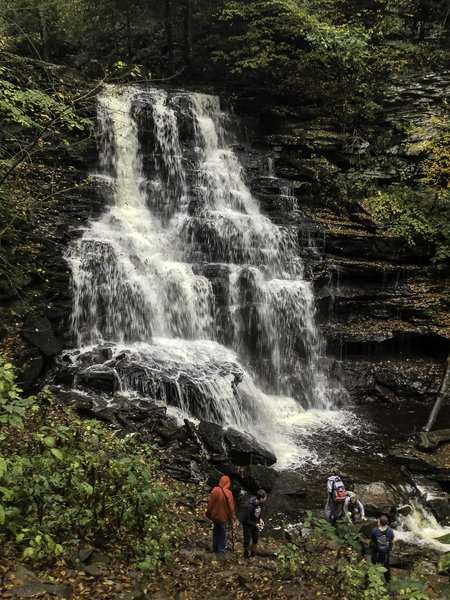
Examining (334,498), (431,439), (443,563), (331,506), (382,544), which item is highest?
(443,563)

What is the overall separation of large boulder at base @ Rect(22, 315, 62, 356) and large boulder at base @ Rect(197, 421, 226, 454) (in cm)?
476

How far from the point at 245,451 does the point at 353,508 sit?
2.64m

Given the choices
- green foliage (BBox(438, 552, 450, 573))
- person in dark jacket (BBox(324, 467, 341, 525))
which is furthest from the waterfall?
green foliage (BBox(438, 552, 450, 573))

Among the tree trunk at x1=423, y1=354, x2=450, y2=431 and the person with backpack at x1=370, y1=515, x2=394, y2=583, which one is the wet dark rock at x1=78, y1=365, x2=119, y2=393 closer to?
the person with backpack at x1=370, y1=515, x2=394, y2=583

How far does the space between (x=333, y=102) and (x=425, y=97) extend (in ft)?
14.2

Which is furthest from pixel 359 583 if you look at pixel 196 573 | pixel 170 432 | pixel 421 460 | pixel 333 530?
pixel 421 460

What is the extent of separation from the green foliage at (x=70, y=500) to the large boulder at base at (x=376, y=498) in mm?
4790

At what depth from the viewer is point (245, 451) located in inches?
381

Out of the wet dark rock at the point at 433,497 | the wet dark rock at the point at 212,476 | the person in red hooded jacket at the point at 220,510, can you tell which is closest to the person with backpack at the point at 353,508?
the wet dark rock at the point at 433,497

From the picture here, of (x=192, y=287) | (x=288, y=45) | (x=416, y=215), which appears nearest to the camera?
(x=192, y=287)

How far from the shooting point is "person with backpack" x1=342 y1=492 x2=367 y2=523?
8.16 meters

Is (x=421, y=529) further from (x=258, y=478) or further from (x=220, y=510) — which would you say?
(x=220, y=510)

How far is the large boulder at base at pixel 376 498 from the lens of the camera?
8.66m

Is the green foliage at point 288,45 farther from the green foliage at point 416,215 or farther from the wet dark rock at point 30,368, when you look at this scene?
the wet dark rock at point 30,368
